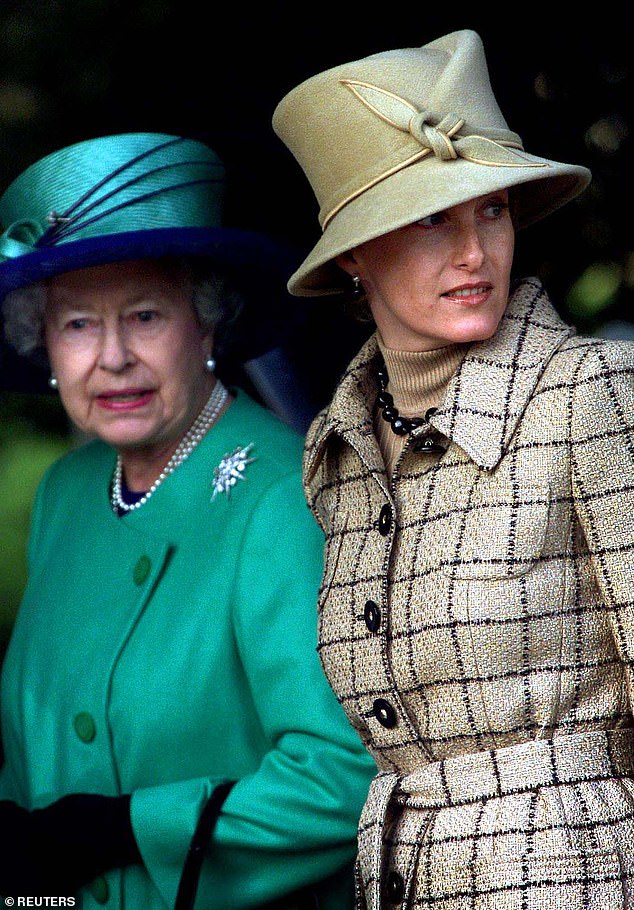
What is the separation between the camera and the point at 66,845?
2.68 m

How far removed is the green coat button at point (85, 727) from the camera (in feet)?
9.23

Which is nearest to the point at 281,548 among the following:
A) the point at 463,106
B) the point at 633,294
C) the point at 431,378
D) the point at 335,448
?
the point at 335,448

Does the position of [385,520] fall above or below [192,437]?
below

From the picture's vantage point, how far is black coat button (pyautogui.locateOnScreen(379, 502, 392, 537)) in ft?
7.09

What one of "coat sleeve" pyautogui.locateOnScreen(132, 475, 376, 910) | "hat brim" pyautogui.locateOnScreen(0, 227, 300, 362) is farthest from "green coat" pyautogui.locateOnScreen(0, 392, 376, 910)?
"hat brim" pyautogui.locateOnScreen(0, 227, 300, 362)

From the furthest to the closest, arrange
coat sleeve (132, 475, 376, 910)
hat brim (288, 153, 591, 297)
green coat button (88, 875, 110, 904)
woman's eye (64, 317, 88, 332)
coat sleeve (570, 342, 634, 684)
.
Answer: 1. woman's eye (64, 317, 88, 332)
2. green coat button (88, 875, 110, 904)
3. coat sleeve (132, 475, 376, 910)
4. hat brim (288, 153, 591, 297)
5. coat sleeve (570, 342, 634, 684)

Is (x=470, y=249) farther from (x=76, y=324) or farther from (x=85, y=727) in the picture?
(x=85, y=727)

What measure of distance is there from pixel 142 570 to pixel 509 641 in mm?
1146

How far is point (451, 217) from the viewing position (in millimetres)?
2100

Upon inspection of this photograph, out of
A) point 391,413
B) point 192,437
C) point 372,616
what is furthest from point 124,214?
point 372,616

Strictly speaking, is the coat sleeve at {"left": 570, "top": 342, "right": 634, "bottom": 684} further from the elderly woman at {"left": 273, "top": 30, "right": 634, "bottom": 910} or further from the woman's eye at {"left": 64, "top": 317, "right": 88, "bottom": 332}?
the woman's eye at {"left": 64, "top": 317, "right": 88, "bottom": 332}

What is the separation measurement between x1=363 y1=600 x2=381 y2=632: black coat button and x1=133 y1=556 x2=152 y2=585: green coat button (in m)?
0.86

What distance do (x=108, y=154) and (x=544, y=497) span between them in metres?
1.53

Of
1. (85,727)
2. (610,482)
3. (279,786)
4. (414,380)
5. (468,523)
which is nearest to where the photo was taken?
(610,482)
